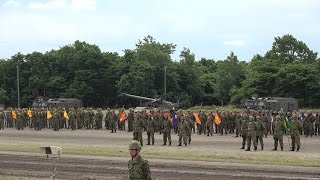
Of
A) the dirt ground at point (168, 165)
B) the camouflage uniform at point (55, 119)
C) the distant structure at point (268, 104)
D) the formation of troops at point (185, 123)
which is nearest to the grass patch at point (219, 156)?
the dirt ground at point (168, 165)

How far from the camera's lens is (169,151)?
23500mm

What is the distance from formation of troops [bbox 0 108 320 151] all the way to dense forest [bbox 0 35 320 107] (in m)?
34.7

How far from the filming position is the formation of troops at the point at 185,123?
947 inches

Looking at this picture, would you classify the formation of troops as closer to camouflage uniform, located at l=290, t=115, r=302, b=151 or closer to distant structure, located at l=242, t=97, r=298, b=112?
camouflage uniform, located at l=290, t=115, r=302, b=151

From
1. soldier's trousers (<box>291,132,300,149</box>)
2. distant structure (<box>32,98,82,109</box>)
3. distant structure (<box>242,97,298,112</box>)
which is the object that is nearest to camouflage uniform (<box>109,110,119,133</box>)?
distant structure (<box>242,97,298,112</box>)

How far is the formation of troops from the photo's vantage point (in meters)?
24.1

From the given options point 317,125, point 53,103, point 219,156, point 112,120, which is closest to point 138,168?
point 219,156

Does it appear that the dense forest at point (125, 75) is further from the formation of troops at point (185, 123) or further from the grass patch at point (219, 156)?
the grass patch at point (219, 156)

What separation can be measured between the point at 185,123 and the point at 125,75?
169ft

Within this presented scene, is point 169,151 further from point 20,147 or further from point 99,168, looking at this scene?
point 20,147

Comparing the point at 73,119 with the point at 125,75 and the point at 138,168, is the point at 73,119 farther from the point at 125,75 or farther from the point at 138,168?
the point at 125,75

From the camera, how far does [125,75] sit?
77.1 m

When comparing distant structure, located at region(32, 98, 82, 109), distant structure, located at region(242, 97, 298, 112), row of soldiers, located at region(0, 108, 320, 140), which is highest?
distant structure, located at region(32, 98, 82, 109)

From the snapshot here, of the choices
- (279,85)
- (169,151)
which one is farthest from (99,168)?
(279,85)
